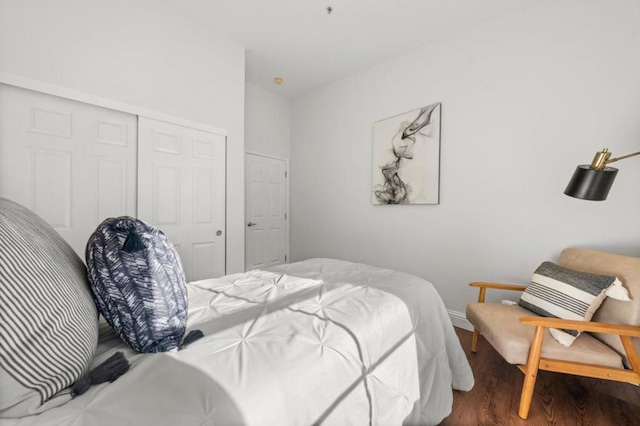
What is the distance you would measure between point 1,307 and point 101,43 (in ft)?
8.19

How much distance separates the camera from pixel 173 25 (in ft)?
8.46

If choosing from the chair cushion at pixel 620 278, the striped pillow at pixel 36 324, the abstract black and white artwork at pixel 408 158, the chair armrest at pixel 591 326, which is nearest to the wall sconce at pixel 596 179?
the chair cushion at pixel 620 278


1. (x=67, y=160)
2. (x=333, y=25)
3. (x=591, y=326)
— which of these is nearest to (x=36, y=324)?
(x=67, y=160)

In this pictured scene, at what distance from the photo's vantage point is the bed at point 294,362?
2.15ft

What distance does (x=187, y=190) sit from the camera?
2.74 meters

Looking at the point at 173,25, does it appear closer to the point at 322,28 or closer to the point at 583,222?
the point at 322,28

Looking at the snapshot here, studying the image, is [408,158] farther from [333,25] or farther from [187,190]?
[187,190]

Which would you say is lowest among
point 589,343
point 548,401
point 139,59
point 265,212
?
point 548,401

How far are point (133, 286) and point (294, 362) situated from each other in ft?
1.77

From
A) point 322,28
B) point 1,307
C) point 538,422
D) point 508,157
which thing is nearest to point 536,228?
point 508,157

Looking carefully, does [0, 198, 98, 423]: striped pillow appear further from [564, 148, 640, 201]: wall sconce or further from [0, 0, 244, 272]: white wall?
[564, 148, 640, 201]: wall sconce

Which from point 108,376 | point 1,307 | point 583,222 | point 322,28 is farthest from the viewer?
point 322,28

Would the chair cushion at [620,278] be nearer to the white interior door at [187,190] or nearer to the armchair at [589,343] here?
the armchair at [589,343]

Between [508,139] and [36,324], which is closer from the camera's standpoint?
[36,324]
